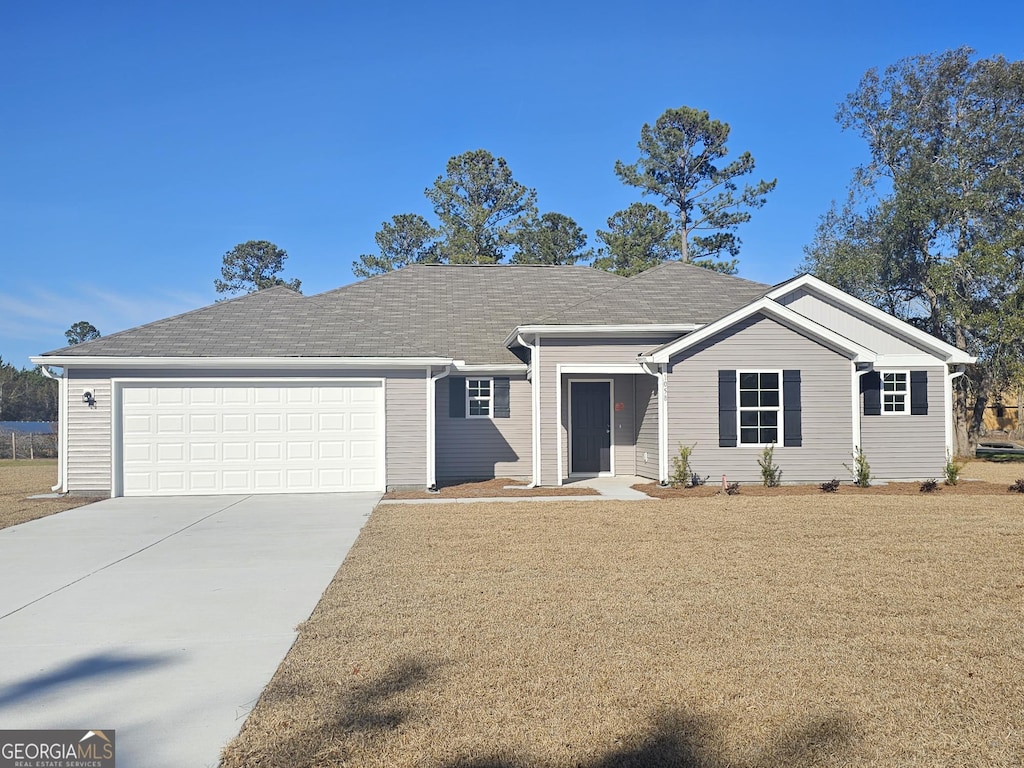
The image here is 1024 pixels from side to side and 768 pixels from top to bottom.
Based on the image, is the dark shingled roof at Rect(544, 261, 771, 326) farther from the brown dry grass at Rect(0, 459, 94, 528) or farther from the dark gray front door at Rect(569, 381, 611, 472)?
the brown dry grass at Rect(0, 459, 94, 528)

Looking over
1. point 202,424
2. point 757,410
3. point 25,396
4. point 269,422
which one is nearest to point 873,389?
point 757,410

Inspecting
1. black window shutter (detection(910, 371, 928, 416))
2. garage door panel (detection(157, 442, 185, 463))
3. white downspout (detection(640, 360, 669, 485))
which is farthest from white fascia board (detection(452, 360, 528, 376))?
black window shutter (detection(910, 371, 928, 416))

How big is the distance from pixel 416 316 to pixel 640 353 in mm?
5914

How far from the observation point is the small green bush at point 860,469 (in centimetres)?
1523

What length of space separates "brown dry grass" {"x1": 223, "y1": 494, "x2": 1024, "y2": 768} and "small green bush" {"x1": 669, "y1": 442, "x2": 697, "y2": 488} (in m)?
5.41

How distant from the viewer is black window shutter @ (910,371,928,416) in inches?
655

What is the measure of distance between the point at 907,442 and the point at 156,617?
1478 centimetres

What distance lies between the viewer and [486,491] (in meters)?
15.3

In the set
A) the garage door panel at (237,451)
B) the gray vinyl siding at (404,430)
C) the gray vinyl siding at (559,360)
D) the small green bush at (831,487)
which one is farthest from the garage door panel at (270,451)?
the small green bush at (831,487)

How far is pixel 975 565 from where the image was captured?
8.09 m

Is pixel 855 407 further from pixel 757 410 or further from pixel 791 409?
pixel 757 410

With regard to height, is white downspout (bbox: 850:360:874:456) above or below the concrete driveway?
A: above

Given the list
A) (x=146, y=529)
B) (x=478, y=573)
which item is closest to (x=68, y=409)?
(x=146, y=529)

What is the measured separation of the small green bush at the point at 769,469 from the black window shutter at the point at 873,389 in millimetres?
2554
